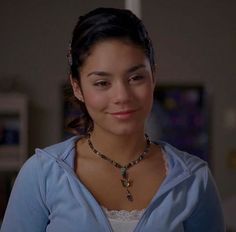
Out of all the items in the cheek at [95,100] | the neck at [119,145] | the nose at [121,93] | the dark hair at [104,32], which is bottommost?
the neck at [119,145]

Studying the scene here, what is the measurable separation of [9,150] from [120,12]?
2545mm

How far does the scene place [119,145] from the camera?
1.00 metres

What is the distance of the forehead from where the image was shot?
894mm

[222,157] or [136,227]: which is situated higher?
[136,227]

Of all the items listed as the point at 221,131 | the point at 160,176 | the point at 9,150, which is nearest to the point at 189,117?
the point at 221,131

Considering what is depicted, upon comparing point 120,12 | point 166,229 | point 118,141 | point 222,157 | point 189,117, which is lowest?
point 222,157

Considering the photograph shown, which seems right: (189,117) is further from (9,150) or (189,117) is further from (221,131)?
(9,150)

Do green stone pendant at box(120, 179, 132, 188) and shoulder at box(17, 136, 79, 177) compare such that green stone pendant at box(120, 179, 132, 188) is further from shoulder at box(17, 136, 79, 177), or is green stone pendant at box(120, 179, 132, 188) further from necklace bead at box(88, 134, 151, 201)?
shoulder at box(17, 136, 79, 177)

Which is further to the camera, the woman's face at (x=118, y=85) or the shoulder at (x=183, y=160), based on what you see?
the shoulder at (x=183, y=160)

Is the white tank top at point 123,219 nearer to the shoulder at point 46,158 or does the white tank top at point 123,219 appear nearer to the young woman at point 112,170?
the young woman at point 112,170

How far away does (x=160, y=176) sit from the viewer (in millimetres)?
1011

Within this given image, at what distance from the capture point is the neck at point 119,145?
100 cm

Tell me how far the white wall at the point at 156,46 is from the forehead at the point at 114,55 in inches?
97.4

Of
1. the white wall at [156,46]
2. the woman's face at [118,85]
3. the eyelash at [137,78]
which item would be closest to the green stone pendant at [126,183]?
the woman's face at [118,85]
